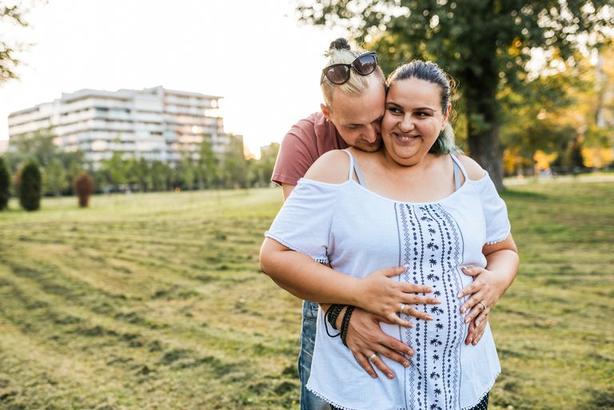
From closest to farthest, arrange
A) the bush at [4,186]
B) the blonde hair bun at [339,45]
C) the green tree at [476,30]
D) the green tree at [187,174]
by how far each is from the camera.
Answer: the blonde hair bun at [339,45] < the green tree at [476,30] < the bush at [4,186] < the green tree at [187,174]

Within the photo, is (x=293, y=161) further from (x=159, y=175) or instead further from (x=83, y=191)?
(x=159, y=175)

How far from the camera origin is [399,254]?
1737 mm

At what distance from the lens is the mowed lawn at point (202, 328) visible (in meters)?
4.23

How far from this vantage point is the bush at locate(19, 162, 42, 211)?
79.3 feet

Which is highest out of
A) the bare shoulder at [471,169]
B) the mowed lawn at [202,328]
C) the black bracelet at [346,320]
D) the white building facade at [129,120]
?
the white building facade at [129,120]

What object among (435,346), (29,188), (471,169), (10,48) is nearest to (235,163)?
(29,188)

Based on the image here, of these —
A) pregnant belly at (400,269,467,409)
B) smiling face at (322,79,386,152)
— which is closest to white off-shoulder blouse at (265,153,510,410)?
pregnant belly at (400,269,467,409)

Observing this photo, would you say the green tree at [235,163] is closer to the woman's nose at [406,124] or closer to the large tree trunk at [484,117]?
the large tree trunk at [484,117]

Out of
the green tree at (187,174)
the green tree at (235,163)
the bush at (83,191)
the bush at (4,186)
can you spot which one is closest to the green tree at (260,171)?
the green tree at (235,163)

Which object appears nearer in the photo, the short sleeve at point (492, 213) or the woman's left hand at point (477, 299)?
the woman's left hand at point (477, 299)

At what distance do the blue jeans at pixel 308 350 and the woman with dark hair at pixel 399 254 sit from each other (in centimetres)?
29

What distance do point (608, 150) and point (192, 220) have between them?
34449 millimetres

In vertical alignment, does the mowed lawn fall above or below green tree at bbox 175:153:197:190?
below

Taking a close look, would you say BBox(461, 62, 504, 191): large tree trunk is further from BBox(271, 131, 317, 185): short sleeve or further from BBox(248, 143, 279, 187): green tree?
BBox(248, 143, 279, 187): green tree
